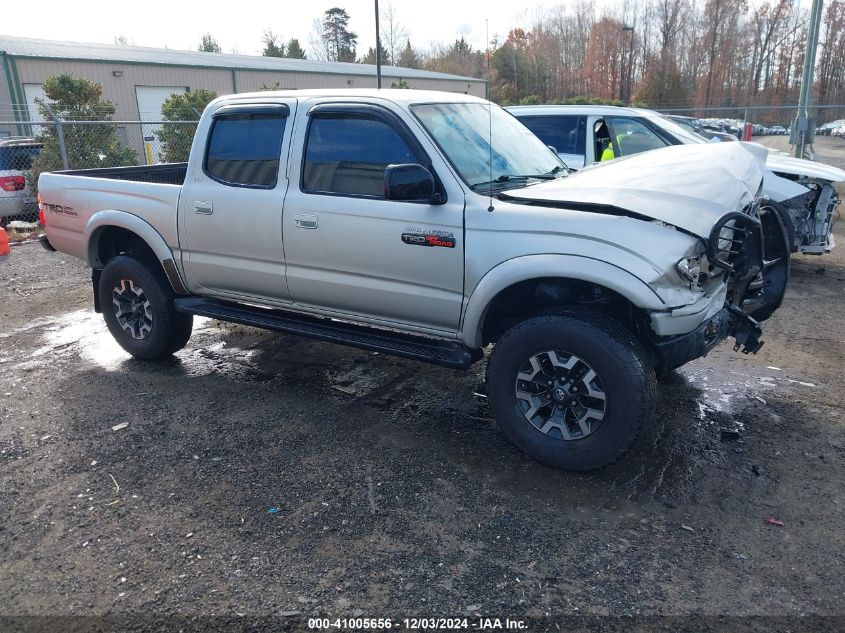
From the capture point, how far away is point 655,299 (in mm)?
3391

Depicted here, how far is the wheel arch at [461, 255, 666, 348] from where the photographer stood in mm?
3414

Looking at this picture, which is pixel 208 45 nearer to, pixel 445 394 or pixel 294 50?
pixel 294 50

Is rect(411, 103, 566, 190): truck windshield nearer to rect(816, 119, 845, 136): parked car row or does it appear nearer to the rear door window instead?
the rear door window

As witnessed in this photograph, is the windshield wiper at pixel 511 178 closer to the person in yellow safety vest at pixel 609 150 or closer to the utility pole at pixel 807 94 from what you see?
the person in yellow safety vest at pixel 609 150

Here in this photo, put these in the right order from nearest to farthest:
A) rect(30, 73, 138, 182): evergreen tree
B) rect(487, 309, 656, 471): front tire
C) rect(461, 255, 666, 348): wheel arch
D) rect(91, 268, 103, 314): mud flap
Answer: rect(461, 255, 666, 348): wheel arch → rect(487, 309, 656, 471): front tire → rect(91, 268, 103, 314): mud flap → rect(30, 73, 138, 182): evergreen tree

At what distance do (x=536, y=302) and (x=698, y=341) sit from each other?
964 millimetres

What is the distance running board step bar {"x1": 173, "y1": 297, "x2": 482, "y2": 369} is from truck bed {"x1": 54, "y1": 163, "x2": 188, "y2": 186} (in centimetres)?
159

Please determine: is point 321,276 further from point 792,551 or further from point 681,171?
point 792,551

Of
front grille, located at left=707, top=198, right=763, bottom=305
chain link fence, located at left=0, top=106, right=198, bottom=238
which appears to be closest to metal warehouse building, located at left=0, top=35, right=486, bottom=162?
chain link fence, located at left=0, top=106, right=198, bottom=238

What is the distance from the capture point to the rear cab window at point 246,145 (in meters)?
4.76

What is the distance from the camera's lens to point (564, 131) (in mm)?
8828

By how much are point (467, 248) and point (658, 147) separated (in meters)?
5.38

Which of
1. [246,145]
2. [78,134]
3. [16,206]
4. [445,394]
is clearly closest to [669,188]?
[445,394]

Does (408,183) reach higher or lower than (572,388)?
higher
